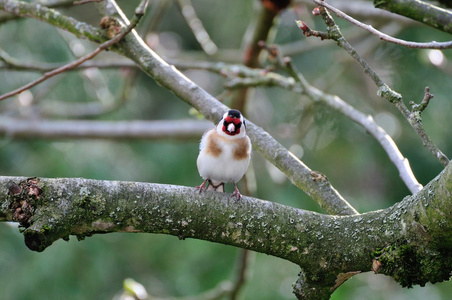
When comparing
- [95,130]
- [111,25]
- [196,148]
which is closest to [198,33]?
[95,130]

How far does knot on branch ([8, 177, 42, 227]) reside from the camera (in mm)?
1828

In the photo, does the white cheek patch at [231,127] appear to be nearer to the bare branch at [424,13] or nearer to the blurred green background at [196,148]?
the bare branch at [424,13]

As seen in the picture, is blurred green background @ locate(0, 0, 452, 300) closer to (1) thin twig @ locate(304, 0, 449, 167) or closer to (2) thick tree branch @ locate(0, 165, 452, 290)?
(1) thin twig @ locate(304, 0, 449, 167)

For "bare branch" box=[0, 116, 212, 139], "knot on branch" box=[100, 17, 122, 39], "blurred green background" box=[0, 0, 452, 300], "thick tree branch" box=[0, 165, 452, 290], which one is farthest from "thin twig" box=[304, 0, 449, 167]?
"bare branch" box=[0, 116, 212, 139]

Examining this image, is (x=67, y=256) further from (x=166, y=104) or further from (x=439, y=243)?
(x=439, y=243)

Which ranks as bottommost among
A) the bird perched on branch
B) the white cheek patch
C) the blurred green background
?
the blurred green background

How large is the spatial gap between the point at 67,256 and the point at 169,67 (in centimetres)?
356

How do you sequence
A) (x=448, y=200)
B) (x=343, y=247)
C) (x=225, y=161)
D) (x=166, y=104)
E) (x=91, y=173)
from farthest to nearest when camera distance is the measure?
1. (x=166, y=104)
2. (x=91, y=173)
3. (x=225, y=161)
4. (x=343, y=247)
5. (x=448, y=200)

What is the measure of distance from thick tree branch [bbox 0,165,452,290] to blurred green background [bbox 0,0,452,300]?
225cm

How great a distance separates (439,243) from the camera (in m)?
1.83

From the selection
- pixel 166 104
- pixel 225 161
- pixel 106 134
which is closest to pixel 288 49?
pixel 106 134

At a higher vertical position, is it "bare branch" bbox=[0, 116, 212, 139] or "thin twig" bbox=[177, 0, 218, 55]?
"thin twig" bbox=[177, 0, 218, 55]

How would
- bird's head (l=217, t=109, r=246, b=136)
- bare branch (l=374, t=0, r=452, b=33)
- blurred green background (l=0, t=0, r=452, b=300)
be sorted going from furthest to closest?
1. blurred green background (l=0, t=0, r=452, b=300)
2. bird's head (l=217, t=109, r=246, b=136)
3. bare branch (l=374, t=0, r=452, b=33)

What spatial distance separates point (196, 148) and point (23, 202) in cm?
431
